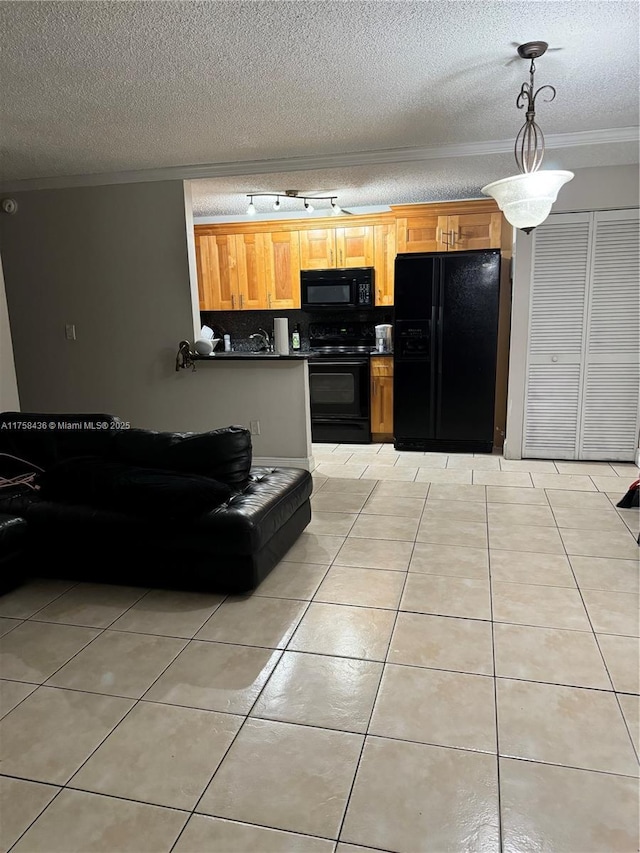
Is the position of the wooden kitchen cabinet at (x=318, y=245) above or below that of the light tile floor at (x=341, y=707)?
above

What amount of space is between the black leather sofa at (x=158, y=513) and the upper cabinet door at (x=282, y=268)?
358 centimetres

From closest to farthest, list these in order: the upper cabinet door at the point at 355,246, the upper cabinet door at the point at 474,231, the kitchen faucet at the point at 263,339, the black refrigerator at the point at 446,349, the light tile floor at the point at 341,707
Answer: the light tile floor at the point at 341,707
the black refrigerator at the point at 446,349
the upper cabinet door at the point at 474,231
the upper cabinet door at the point at 355,246
the kitchen faucet at the point at 263,339

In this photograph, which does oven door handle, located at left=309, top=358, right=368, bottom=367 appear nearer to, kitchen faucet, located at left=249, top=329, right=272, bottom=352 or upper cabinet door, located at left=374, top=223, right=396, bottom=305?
upper cabinet door, located at left=374, top=223, right=396, bottom=305

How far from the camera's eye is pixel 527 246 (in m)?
4.71

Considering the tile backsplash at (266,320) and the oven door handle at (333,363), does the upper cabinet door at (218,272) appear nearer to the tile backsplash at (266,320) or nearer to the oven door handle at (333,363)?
the tile backsplash at (266,320)

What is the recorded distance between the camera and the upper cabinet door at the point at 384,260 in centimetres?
593

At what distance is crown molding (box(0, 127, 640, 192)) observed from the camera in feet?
12.7

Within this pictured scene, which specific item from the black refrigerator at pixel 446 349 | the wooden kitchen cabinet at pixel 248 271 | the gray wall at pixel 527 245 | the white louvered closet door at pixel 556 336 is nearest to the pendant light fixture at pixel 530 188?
the gray wall at pixel 527 245

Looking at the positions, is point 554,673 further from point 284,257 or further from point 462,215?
point 284,257

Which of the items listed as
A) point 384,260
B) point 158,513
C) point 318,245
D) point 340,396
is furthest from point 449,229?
point 158,513

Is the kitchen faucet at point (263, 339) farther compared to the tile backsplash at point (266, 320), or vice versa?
the kitchen faucet at point (263, 339)

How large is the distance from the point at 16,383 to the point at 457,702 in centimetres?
476

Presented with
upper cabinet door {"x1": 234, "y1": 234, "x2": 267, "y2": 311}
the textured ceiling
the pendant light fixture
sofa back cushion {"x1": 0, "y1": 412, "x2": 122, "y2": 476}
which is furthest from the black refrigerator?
sofa back cushion {"x1": 0, "y1": 412, "x2": 122, "y2": 476}

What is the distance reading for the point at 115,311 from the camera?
4.96 m
